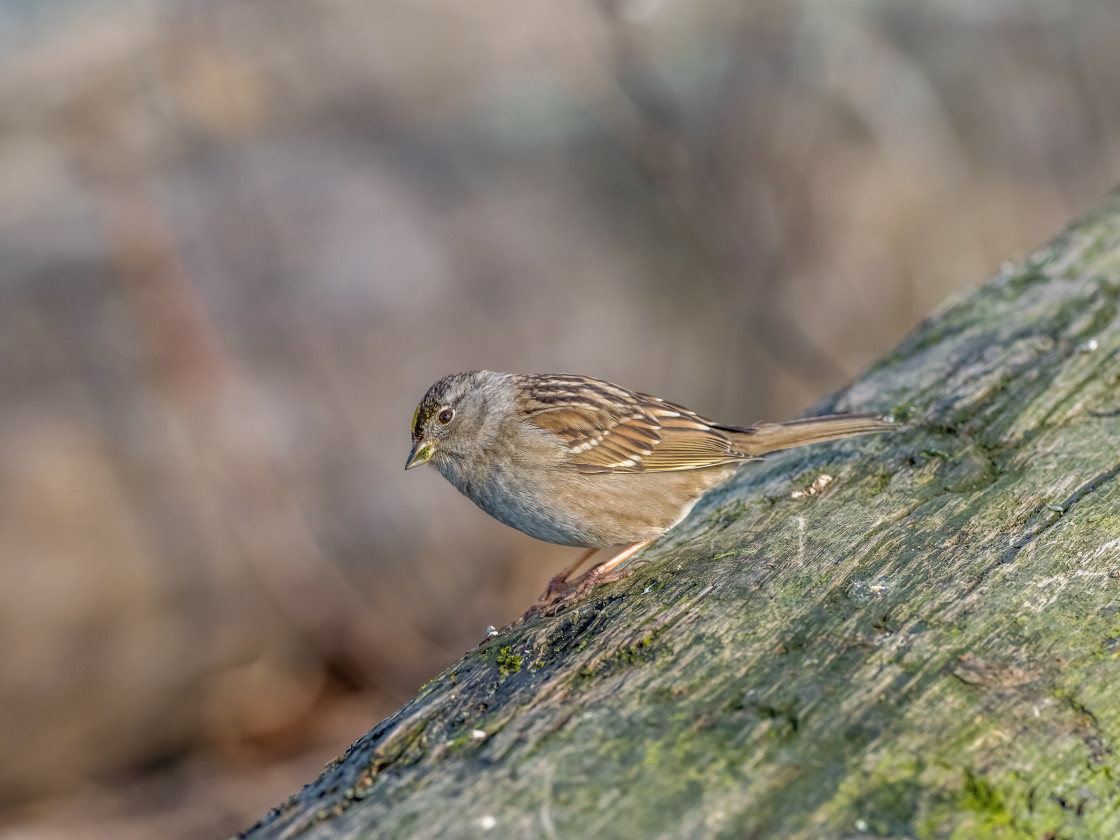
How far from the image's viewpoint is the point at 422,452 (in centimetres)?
383

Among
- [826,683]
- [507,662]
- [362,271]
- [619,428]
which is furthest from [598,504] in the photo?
[362,271]

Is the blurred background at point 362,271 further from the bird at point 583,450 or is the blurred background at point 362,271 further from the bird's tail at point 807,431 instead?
the bird's tail at point 807,431

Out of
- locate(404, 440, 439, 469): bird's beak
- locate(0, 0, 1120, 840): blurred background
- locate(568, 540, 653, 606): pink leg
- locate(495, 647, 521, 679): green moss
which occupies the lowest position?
locate(495, 647, 521, 679): green moss

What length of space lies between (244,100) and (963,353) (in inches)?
188

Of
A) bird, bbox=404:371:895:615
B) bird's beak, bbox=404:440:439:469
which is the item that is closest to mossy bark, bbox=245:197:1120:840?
bird, bbox=404:371:895:615

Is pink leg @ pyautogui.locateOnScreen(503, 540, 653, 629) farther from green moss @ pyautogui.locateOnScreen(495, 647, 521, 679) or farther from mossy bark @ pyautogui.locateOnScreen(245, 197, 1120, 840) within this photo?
green moss @ pyautogui.locateOnScreen(495, 647, 521, 679)

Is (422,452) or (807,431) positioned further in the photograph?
(422,452)

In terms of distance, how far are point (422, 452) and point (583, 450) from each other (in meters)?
0.63

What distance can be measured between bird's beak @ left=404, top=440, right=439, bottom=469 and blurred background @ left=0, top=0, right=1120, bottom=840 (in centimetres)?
179

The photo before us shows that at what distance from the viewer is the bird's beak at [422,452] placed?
3.82 metres

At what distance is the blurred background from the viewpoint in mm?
5066

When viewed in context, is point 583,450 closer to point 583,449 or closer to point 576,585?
point 583,449

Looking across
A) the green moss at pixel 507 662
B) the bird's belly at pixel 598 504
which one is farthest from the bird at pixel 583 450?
the green moss at pixel 507 662

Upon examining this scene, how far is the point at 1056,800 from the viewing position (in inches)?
67.9
